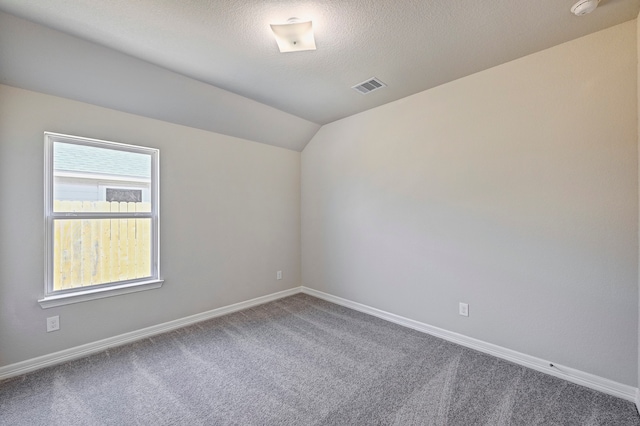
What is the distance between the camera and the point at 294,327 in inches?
121

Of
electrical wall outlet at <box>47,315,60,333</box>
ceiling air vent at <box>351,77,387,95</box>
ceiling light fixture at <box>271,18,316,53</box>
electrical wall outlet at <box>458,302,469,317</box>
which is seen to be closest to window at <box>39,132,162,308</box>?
electrical wall outlet at <box>47,315,60,333</box>

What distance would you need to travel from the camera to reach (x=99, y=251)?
265 cm

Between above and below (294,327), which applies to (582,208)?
above

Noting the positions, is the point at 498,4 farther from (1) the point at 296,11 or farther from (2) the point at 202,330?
(2) the point at 202,330

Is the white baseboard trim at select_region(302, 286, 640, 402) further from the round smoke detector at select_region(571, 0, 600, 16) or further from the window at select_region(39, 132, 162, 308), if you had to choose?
the window at select_region(39, 132, 162, 308)

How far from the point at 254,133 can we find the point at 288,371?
2852 millimetres

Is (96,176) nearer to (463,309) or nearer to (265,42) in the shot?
(265,42)

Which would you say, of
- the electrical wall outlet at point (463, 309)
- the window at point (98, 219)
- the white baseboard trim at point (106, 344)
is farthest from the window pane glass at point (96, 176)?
the electrical wall outlet at point (463, 309)

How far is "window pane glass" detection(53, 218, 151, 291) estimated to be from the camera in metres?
2.44

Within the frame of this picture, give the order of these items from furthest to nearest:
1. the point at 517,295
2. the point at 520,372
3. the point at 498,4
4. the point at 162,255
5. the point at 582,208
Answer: the point at 162,255, the point at 517,295, the point at 520,372, the point at 582,208, the point at 498,4

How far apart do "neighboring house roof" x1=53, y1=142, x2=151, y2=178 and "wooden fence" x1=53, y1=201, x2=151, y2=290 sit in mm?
316

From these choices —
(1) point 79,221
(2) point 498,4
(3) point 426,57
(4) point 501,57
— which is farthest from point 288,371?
(4) point 501,57

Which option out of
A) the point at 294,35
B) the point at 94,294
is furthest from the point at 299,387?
the point at 294,35

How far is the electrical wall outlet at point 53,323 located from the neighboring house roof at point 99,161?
1.32 metres
